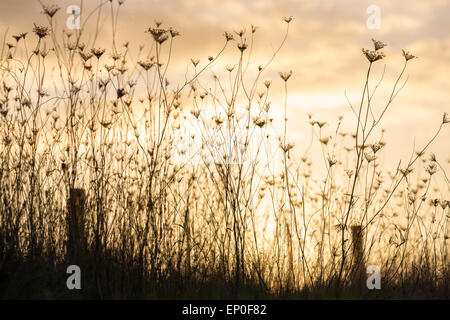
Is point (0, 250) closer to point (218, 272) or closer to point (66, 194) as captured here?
point (66, 194)

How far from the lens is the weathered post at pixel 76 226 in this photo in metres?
3.82

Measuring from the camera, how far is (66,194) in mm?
4180

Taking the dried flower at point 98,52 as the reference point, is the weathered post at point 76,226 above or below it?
below

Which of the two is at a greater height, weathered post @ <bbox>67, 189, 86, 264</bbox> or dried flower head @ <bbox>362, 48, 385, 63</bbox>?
dried flower head @ <bbox>362, 48, 385, 63</bbox>

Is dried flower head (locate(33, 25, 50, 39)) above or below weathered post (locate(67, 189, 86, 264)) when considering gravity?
above

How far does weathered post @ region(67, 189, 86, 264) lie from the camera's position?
3818mm

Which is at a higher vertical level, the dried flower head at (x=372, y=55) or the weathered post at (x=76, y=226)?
the dried flower head at (x=372, y=55)

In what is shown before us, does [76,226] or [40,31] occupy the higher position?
[40,31]

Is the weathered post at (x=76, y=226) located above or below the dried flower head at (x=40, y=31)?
below

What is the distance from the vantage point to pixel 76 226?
13.4ft
